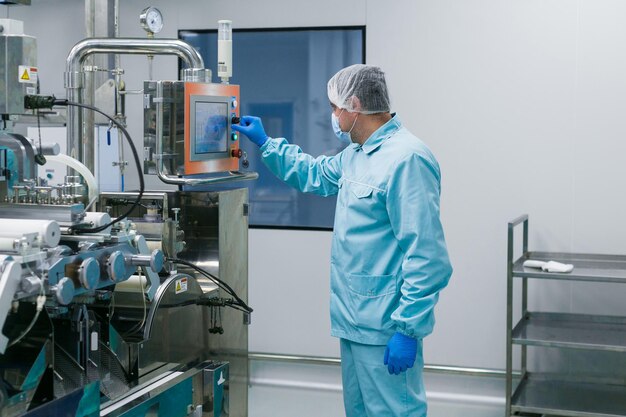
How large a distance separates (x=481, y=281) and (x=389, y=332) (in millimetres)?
1637

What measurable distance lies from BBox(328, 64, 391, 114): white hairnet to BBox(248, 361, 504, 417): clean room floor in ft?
5.84

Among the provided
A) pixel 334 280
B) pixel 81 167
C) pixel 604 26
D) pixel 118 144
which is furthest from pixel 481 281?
pixel 81 167

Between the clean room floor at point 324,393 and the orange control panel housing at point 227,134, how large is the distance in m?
1.51

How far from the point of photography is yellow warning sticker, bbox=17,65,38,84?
1.77 meters

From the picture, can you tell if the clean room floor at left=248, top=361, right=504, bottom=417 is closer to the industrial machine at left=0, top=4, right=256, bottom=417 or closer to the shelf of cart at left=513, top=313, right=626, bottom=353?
the shelf of cart at left=513, top=313, right=626, bottom=353

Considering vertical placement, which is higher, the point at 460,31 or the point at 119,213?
the point at 460,31

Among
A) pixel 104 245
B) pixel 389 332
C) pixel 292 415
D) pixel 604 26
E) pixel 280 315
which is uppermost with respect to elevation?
pixel 604 26

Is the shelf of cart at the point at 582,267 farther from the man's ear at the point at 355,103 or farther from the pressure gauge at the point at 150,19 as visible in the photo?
the pressure gauge at the point at 150,19

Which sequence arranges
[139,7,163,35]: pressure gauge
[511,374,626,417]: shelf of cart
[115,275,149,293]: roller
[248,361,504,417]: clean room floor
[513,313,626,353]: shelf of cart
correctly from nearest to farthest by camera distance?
[115,275,149,293]: roller → [139,7,163,35]: pressure gauge → [513,313,626,353]: shelf of cart → [511,374,626,417]: shelf of cart → [248,361,504,417]: clean room floor

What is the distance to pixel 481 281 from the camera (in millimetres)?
3840

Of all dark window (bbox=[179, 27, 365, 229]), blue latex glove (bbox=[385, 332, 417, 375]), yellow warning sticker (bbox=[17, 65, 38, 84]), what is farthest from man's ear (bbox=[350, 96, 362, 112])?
dark window (bbox=[179, 27, 365, 229])

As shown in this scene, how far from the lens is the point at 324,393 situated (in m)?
4.04

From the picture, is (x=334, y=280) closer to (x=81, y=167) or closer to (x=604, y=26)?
(x=81, y=167)

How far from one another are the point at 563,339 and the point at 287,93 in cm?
180
